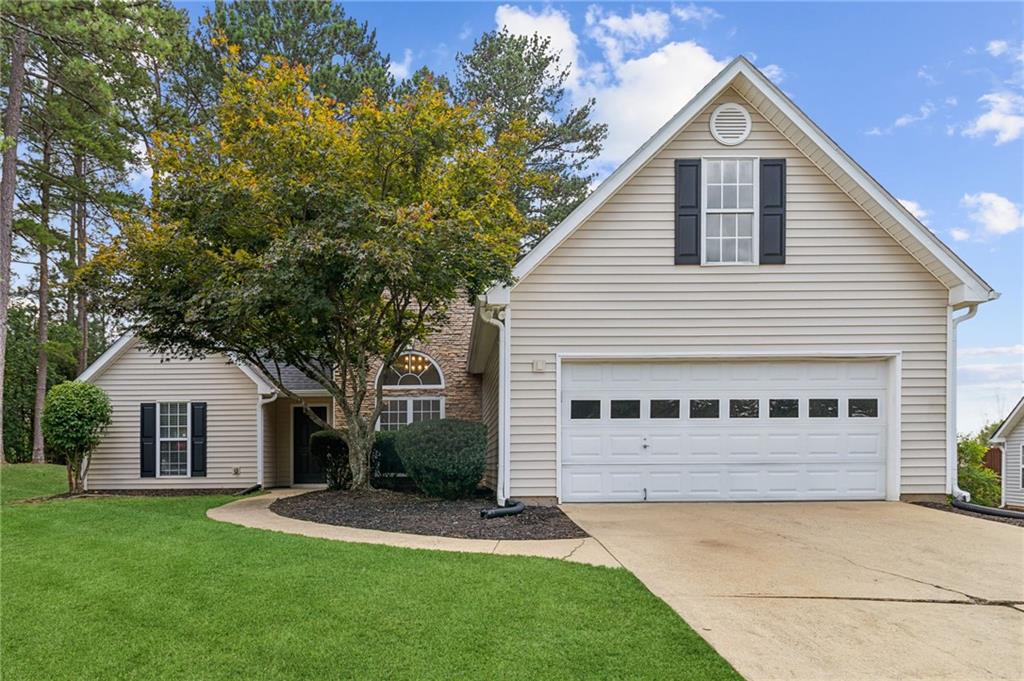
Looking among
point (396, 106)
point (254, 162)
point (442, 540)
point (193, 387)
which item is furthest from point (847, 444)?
point (193, 387)

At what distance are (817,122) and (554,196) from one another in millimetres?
13248

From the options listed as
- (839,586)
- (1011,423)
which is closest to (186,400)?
(839,586)

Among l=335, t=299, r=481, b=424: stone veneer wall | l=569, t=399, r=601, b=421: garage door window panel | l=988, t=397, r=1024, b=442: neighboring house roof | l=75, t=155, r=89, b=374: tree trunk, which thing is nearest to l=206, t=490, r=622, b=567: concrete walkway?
l=569, t=399, r=601, b=421: garage door window panel

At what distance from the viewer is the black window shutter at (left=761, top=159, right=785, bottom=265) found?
9.55 m

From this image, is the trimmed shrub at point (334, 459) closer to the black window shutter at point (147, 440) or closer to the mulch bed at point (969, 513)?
the black window shutter at point (147, 440)

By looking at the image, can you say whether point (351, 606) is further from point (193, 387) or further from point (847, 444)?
point (193, 387)

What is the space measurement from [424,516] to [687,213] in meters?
5.67

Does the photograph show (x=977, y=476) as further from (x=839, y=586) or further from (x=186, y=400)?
(x=186, y=400)

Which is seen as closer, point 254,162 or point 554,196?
point 254,162

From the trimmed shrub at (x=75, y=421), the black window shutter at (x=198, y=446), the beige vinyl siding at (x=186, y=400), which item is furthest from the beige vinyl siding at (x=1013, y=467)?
the trimmed shrub at (x=75, y=421)

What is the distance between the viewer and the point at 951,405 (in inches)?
370

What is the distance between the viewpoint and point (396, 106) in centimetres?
936

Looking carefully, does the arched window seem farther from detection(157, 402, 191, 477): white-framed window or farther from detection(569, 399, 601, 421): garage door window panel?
detection(569, 399, 601, 421): garage door window panel

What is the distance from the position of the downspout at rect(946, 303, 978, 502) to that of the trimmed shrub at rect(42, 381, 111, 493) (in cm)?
1536
